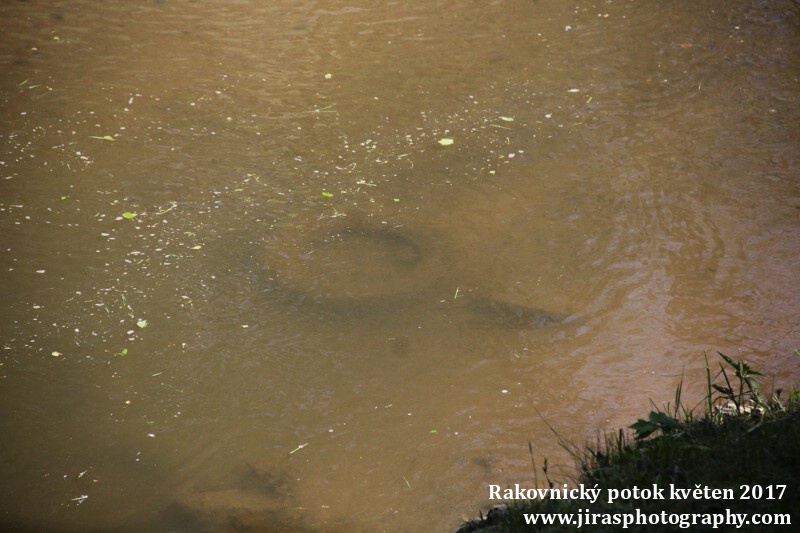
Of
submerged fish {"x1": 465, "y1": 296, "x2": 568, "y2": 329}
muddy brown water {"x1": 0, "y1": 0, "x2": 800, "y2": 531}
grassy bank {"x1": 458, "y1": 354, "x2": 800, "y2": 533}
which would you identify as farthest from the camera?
submerged fish {"x1": 465, "y1": 296, "x2": 568, "y2": 329}

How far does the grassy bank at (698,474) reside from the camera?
7.41 ft

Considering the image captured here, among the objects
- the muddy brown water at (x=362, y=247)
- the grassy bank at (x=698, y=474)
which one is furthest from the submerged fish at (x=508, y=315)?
the grassy bank at (x=698, y=474)

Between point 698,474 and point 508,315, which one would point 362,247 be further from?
point 698,474

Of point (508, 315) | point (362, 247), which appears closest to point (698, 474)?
point (508, 315)

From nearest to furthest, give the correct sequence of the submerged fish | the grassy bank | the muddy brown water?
the grassy bank < the muddy brown water < the submerged fish

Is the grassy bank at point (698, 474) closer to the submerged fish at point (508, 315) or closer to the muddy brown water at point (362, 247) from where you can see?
the muddy brown water at point (362, 247)

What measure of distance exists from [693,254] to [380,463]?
228 cm

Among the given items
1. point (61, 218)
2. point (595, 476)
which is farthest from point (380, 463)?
point (61, 218)

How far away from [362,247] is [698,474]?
7.86 feet

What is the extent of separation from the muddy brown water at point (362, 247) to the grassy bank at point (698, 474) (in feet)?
1.90

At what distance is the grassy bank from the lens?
7.41ft

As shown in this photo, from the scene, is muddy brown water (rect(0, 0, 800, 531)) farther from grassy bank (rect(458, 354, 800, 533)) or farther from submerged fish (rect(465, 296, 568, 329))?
grassy bank (rect(458, 354, 800, 533))

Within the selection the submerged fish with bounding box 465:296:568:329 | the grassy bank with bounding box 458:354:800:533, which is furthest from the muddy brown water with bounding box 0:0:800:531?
the grassy bank with bounding box 458:354:800:533

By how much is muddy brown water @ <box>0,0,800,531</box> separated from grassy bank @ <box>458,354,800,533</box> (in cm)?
58
